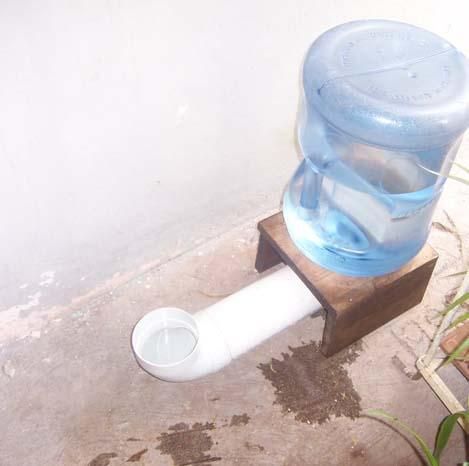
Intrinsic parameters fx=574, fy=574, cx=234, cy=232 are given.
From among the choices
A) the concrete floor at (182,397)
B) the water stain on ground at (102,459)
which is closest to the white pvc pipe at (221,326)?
the concrete floor at (182,397)

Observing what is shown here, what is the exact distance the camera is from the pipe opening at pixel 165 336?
142 cm

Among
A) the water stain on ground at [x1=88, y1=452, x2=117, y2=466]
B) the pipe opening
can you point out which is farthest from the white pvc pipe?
the water stain on ground at [x1=88, y1=452, x2=117, y2=466]

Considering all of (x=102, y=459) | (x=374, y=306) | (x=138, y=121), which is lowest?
(x=102, y=459)

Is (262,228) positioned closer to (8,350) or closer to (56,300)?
(56,300)

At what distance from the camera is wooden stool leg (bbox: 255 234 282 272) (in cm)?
165

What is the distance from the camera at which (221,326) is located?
1441 millimetres

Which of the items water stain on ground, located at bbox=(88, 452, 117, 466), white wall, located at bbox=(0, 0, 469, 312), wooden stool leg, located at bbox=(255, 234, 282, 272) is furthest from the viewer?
wooden stool leg, located at bbox=(255, 234, 282, 272)

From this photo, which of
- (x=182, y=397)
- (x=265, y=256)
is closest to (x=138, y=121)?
(x=265, y=256)

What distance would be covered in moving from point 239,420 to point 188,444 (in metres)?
0.14

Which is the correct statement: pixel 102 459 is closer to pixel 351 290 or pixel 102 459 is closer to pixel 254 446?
pixel 254 446

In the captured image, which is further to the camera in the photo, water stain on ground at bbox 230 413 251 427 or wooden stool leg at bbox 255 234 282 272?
wooden stool leg at bbox 255 234 282 272

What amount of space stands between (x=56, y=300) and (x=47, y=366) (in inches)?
7.4

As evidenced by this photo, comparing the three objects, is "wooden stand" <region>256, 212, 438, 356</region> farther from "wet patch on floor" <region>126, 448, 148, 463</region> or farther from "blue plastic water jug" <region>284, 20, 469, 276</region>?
"wet patch on floor" <region>126, 448, 148, 463</region>

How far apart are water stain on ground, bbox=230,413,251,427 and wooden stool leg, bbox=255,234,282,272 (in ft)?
1.48
